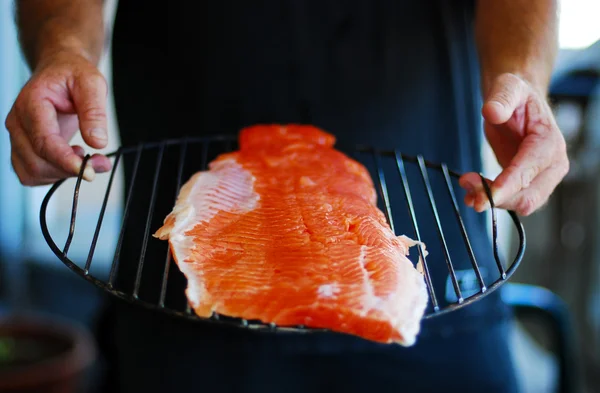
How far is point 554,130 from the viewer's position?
4.53 ft

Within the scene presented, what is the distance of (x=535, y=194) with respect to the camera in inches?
53.7

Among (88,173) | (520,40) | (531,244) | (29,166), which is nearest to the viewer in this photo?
(88,173)

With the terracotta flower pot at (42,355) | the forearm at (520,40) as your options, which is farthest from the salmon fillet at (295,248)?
the terracotta flower pot at (42,355)

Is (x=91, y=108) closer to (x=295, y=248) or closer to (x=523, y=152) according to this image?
(x=295, y=248)

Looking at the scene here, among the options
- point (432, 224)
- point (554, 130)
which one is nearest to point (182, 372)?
point (432, 224)

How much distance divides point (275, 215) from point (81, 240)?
3200mm

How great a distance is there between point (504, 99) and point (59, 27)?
1272 millimetres

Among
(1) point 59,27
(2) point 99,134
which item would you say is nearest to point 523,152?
(2) point 99,134

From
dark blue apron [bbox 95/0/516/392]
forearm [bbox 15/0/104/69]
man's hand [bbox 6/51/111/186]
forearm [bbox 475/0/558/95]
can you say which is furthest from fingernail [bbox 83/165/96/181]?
forearm [bbox 475/0/558/95]

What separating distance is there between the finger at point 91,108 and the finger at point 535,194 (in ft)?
3.21

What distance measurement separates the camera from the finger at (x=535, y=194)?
53.1 inches

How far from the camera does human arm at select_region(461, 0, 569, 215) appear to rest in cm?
129

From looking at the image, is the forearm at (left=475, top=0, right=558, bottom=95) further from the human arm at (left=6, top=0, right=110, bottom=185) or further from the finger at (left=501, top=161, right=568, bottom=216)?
the human arm at (left=6, top=0, right=110, bottom=185)

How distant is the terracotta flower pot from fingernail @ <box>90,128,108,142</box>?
6.69ft
